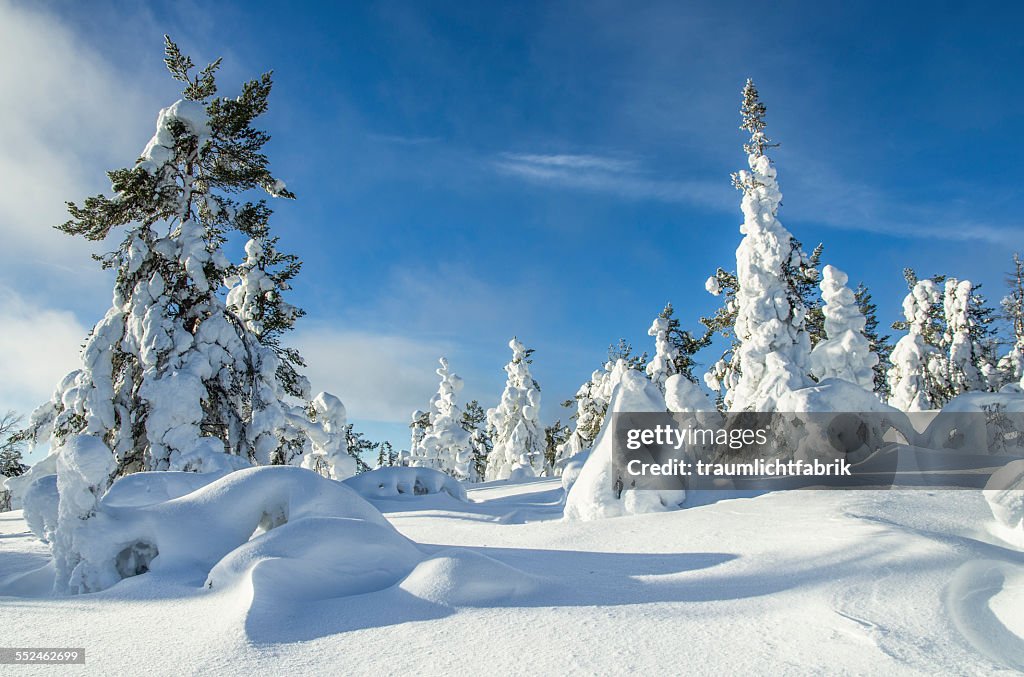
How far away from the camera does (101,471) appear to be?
179 inches

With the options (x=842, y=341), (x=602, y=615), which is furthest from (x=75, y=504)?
(x=842, y=341)

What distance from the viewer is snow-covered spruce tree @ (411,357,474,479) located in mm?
28812

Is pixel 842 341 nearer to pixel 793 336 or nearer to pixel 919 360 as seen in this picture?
pixel 793 336

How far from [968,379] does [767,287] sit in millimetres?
17099

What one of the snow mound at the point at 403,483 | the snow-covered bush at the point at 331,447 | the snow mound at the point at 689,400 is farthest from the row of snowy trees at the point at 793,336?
the snow-covered bush at the point at 331,447

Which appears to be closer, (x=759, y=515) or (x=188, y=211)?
(x=759, y=515)

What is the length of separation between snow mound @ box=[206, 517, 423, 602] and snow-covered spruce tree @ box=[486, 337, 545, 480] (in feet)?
87.1

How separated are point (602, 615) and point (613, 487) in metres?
4.76

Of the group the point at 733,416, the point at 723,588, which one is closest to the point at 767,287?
the point at 733,416

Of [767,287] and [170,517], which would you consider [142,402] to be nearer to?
[170,517]

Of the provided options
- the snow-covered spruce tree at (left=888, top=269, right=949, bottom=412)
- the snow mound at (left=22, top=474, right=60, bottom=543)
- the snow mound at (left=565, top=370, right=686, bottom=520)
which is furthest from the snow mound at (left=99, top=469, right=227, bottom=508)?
the snow-covered spruce tree at (left=888, top=269, right=949, bottom=412)

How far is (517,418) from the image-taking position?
103 ft

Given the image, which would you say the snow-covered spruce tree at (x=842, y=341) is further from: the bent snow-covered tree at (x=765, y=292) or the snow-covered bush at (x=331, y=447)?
the snow-covered bush at (x=331, y=447)

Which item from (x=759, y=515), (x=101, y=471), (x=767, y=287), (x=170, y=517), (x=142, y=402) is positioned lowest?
(x=759, y=515)
